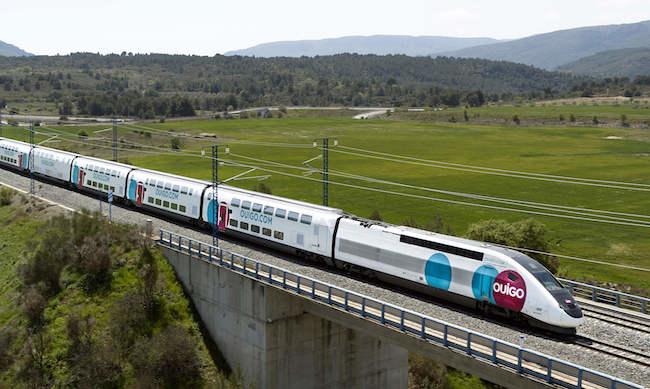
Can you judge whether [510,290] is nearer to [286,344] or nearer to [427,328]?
[427,328]

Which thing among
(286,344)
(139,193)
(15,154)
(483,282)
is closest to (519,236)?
(483,282)

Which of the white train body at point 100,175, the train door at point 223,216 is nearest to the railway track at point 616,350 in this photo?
the train door at point 223,216

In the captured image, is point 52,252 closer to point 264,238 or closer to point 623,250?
point 264,238

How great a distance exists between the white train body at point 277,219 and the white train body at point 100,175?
1325 cm

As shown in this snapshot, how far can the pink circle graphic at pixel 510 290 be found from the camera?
100ft

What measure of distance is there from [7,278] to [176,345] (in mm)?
18888

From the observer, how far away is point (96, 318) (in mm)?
42594

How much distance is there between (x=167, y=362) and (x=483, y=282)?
17.9 meters

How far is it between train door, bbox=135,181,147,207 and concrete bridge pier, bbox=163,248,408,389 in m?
17.0

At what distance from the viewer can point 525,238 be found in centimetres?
5200

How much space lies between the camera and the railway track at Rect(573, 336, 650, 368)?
27.9 meters

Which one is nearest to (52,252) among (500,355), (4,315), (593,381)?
(4,315)

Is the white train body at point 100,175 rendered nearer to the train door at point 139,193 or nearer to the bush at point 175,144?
the train door at point 139,193

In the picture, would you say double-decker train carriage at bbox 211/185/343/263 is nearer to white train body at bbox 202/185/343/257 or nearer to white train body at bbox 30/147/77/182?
white train body at bbox 202/185/343/257
